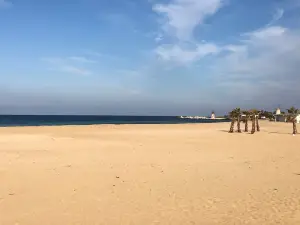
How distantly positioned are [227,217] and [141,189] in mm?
3468

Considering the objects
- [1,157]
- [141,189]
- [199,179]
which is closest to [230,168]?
[199,179]

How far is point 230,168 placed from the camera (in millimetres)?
15258

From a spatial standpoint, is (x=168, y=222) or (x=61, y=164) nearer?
(x=168, y=222)

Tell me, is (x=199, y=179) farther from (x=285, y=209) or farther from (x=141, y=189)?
(x=285, y=209)

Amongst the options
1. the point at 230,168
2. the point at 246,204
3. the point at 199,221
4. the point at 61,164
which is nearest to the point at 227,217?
the point at 199,221

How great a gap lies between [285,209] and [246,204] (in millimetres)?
961

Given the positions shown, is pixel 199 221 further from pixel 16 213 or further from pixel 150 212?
pixel 16 213

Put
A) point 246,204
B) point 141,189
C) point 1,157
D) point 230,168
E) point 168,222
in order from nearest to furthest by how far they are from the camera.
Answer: point 168,222
point 246,204
point 141,189
point 230,168
point 1,157

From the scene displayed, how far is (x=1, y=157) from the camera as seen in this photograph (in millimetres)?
17391

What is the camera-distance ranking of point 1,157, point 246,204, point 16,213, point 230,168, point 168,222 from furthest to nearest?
point 1,157
point 230,168
point 246,204
point 16,213
point 168,222

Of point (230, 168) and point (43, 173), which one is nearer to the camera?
point (43, 173)

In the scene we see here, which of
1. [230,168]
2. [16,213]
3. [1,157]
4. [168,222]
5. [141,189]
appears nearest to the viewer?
[168,222]

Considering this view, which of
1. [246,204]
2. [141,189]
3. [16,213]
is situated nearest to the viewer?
[16,213]

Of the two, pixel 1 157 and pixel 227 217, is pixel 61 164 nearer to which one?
pixel 1 157
